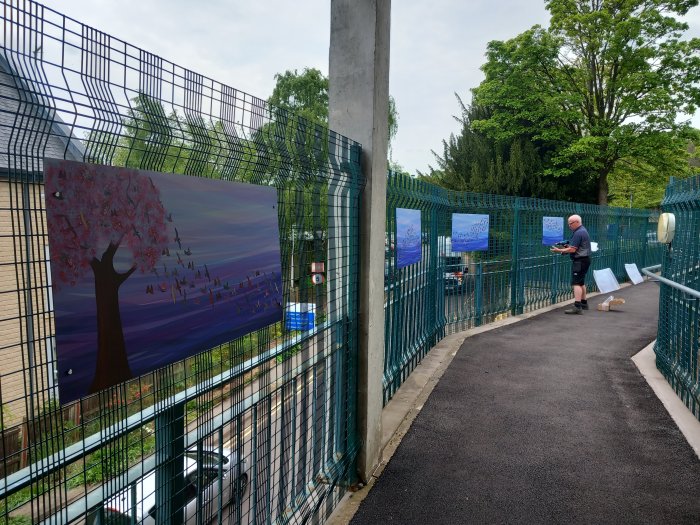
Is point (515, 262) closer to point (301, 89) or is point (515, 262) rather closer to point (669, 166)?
point (669, 166)

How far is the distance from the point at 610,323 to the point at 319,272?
8237 millimetres

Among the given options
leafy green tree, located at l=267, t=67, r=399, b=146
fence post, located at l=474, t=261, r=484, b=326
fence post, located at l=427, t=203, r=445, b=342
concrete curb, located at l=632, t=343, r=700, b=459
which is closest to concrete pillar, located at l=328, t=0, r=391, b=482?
concrete curb, located at l=632, t=343, r=700, b=459

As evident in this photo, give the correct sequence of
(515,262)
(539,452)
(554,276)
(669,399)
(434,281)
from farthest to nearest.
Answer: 1. (554,276)
2. (515,262)
3. (434,281)
4. (669,399)
5. (539,452)

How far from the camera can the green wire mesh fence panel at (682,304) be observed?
5.03 metres

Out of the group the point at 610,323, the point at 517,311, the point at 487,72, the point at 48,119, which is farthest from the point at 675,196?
the point at 487,72

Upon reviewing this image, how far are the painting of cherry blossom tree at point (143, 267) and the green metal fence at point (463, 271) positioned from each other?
263cm

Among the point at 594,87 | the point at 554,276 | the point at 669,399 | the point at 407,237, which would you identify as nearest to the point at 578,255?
the point at 554,276

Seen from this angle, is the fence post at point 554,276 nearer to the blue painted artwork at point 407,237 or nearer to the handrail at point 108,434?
the blue painted artwork at point 407,237

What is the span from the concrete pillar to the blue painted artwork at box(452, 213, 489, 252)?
178 inches

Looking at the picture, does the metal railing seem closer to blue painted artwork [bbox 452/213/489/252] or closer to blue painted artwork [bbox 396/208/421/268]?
blue painted artwork [bbox 396/208/421/268]

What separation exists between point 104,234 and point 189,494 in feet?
4.14

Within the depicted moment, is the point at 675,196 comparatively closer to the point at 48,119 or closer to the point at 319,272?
the point at 319,272

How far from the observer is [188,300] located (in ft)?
5.77

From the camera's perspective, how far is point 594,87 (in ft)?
77.9
